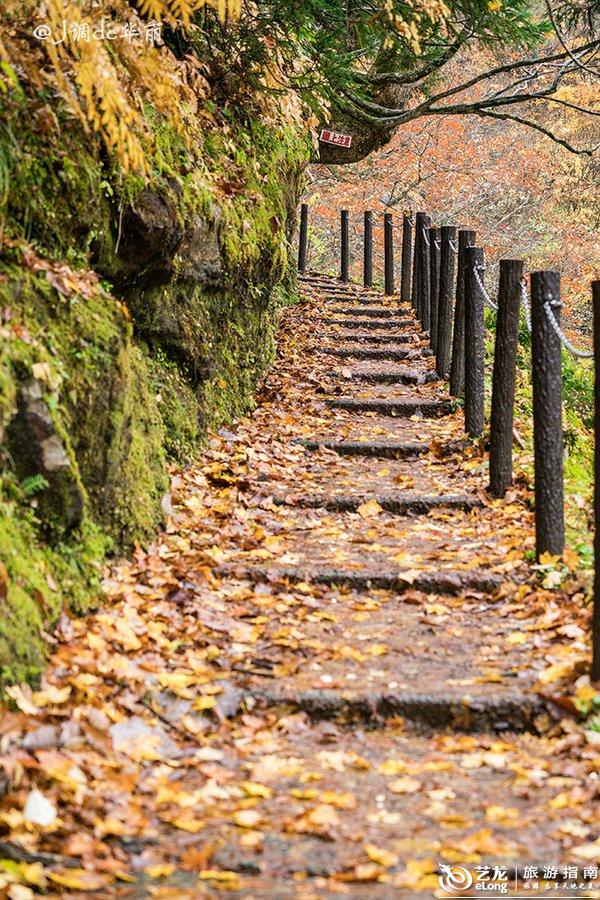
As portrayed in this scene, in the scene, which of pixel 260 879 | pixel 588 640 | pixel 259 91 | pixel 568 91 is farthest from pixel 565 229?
pixel 260 879

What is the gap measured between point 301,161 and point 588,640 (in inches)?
339

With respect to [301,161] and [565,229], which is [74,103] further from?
[565,229]

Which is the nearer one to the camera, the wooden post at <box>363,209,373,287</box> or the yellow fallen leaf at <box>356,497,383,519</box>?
the yellow fallen leaf at <box>356,497,383,519</box>

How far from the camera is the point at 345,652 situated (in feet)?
13.9

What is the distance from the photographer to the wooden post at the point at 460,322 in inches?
324

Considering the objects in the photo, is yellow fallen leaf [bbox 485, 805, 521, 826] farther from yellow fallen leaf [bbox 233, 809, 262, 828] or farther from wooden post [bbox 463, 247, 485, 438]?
wooden post [bbox 463, 247, 485, 438]

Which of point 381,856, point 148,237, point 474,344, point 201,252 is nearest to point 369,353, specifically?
point 474,344

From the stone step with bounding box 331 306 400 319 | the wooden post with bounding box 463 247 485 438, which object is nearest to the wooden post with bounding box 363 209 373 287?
the stone step with bounding box 331 306 400 319

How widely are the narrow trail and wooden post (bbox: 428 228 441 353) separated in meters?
4.41

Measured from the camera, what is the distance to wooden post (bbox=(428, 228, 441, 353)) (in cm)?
1070

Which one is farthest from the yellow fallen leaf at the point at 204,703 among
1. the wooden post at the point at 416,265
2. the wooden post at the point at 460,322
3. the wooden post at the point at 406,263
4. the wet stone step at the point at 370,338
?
the wooden post at the point at 406,263

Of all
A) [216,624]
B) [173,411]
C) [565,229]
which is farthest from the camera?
[565,229]

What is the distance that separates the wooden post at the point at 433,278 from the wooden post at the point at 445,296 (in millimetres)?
832

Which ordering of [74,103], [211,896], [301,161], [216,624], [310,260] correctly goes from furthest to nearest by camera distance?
[310,260] → [301,161] → [216,624] → [74,103] → [211,896]
